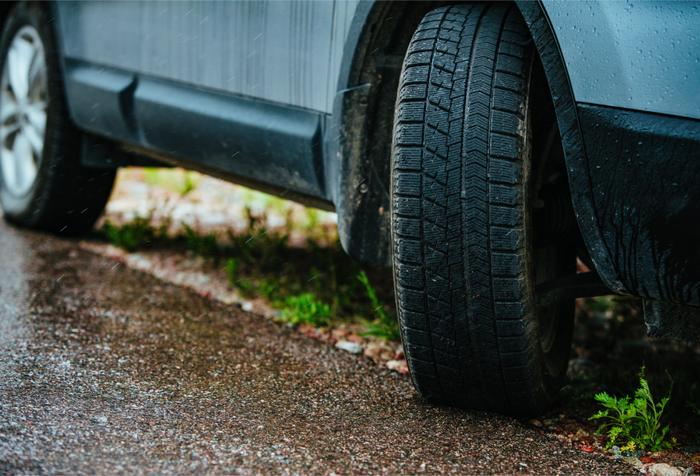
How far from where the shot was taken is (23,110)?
4.28 meters

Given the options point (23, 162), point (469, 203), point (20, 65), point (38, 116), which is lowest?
point (23, 162)

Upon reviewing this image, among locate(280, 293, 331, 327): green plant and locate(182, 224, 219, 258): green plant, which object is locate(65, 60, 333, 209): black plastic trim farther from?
locate(182, 224, 219, 258): green plant

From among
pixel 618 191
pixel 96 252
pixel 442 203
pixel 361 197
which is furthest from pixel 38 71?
pixel 618 191

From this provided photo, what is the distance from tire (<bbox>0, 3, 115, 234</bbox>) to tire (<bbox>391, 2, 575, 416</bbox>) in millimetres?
2161

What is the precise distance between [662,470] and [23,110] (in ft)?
10.2

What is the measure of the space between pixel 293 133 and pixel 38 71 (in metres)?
1.82

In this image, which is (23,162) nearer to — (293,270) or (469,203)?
(293,270)

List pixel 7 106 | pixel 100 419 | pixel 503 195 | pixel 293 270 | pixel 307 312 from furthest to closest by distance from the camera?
pixel 7 106
pixel 293 270
pixel 307 312
pixel 100 419
pixel 503 195

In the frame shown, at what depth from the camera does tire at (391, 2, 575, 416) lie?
217 centimetres

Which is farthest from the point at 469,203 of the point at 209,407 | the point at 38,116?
the point at 38,116

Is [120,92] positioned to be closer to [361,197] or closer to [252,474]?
[361,197]

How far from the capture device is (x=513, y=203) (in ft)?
7.09

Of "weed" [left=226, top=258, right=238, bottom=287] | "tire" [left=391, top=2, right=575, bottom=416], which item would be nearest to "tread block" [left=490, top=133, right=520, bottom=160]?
"tire" [left=391, top=2, right=575, bottom=416]

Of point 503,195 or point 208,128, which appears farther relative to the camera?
point 208,128
